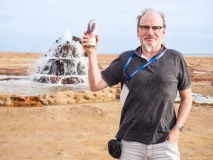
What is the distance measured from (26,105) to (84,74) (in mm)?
8645

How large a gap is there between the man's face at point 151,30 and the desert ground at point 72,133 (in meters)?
3.11

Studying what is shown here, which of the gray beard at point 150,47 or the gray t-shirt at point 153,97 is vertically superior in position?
the gray beard at point 150,47

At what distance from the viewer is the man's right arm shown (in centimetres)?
270

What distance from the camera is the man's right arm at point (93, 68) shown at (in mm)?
2703

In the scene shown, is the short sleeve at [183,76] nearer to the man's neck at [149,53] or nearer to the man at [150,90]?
the man at [150,90]

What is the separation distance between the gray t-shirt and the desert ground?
9.49ft

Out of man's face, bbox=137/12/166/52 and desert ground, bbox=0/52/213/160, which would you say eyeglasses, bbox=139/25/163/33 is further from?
desert ground, bbox=0/52/213/160

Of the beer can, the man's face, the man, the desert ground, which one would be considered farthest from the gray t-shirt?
the desert ground

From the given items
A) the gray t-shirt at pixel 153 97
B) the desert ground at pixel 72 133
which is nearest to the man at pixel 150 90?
the gray t-shirt at pixel 153 97

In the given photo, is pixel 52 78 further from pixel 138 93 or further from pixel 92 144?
pixel 138 93

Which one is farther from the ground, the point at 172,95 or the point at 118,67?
the point at 118,67

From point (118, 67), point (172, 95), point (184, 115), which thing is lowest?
point (184, 115)

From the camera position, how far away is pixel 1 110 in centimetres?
876

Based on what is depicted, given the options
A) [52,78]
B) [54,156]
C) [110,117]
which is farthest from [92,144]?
[52,78]
